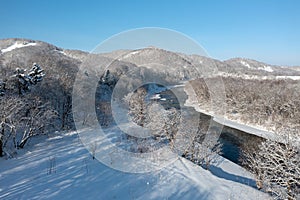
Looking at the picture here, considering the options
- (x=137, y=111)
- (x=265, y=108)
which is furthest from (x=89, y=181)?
(x=265, y=108)

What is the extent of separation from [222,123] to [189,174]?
23.4 m

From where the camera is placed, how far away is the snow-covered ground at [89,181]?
7.68 m

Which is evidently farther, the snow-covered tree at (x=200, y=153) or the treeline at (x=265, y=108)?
the treeline at (x=265, y=108)

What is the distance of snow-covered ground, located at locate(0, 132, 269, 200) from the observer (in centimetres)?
768

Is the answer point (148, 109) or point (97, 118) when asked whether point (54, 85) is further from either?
point (148, 109)

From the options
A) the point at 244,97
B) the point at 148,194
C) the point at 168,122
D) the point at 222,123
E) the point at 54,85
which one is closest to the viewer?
the point at 148,194

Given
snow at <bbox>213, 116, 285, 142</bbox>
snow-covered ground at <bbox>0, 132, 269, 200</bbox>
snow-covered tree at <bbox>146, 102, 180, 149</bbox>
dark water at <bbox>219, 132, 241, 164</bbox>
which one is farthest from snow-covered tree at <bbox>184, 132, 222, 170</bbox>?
snow at <bbox>213, 116, 285, 142</bbox>

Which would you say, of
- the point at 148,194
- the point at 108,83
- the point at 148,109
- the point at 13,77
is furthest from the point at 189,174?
the point at 108,83

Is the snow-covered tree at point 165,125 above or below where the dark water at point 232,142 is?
above

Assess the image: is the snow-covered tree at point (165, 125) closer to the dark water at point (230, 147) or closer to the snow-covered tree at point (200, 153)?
the snow-covered tree at point (200, 153)

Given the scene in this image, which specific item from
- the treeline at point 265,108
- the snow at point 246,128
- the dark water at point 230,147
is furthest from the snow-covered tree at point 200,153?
the treeline at point 265,108

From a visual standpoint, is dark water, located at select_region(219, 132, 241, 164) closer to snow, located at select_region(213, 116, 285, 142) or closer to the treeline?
snow, located at select_region(213, 116, 285, 142)

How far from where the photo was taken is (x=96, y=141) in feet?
45.6

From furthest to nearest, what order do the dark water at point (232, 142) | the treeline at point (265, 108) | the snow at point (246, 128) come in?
the treeline at point (265, 108)
the snow at point (246, 128)
the dark water at point (232, 142)
